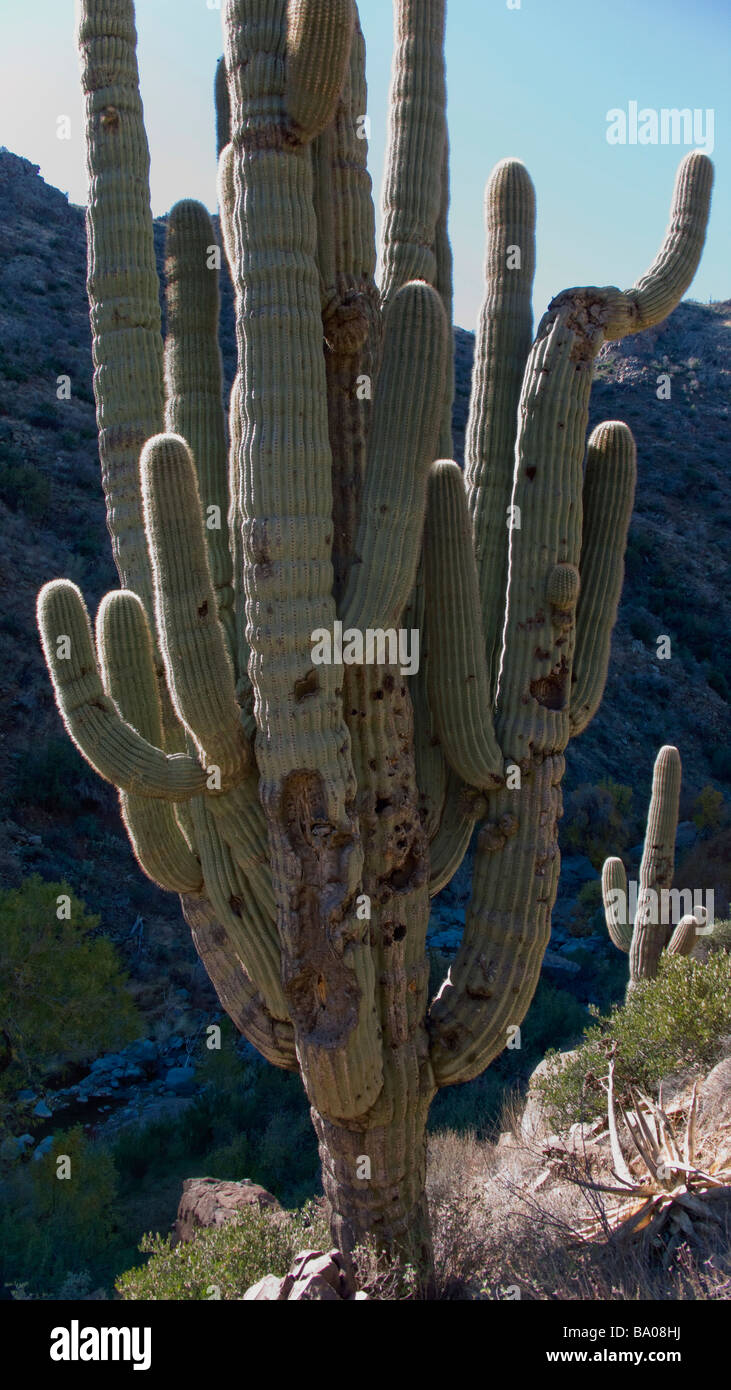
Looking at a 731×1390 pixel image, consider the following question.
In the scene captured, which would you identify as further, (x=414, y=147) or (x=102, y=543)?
(x=102, y=543)

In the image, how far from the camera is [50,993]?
1032 cm

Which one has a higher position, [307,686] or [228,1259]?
[307,686]

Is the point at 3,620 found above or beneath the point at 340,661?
above

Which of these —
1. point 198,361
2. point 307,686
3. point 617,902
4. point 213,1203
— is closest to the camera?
point 307,686

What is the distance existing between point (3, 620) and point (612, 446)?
45.9ft

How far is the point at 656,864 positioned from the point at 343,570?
6.61 m

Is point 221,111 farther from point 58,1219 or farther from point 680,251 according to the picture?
point 58,1219

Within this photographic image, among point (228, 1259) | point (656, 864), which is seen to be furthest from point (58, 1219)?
point (656, 864)

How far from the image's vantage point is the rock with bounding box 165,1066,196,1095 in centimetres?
1207

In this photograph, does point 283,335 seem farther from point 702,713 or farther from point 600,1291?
point 702,713

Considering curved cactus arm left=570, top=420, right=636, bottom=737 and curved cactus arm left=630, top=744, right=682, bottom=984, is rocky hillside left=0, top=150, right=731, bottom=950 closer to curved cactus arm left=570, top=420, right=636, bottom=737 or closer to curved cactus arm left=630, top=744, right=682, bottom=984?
curved cactus arm left=630, top=744, right=682, bottom=984

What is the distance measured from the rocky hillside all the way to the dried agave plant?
10.4m

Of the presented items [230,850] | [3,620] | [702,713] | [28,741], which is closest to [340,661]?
[230,850]
